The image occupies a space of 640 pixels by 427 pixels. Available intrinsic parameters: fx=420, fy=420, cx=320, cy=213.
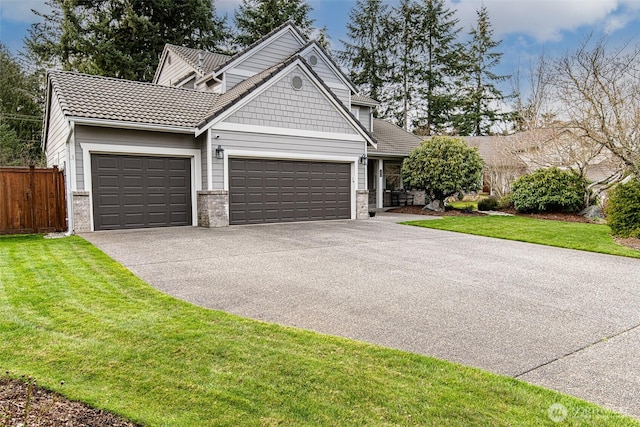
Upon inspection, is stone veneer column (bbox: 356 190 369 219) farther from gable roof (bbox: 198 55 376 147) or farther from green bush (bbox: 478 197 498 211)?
green bush (bbox: 478 197 498 211)

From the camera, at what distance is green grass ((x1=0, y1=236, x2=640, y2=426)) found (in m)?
2.68

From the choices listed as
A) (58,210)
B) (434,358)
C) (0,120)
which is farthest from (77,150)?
(0,120)

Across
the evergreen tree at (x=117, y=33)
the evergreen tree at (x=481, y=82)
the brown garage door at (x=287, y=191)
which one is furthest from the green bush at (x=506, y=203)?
the evergreen tree at (x=117, y=33)

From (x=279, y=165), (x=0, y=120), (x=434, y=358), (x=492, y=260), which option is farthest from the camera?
(x=0, y=120)

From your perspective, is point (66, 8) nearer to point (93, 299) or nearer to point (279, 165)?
point (279, 165)

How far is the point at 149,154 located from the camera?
39.5ft

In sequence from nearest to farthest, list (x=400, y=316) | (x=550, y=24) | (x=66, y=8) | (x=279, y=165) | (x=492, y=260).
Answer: (x=400, y=316) < (x=492, y=260) < (x=279, y=165) < (x=550, y=24) < (x=66, y=8)

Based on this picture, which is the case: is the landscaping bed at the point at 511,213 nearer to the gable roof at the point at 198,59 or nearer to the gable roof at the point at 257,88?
the gable roof at the point at 257,88

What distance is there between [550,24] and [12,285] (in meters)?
22.0

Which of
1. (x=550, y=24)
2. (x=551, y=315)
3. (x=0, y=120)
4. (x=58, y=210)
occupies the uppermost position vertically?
(x=550, y=24)

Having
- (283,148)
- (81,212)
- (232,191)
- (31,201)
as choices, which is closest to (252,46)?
(283,148)

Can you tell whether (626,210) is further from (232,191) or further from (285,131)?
(232,191)

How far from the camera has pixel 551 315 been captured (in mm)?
4895

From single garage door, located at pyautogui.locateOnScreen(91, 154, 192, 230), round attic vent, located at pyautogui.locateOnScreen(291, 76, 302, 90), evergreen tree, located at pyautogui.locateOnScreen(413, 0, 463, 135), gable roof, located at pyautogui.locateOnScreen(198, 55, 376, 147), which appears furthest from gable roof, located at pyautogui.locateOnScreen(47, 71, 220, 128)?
evergreen tree, located at pyautogui.locateOnScreen(413, 0, 463, 135)
